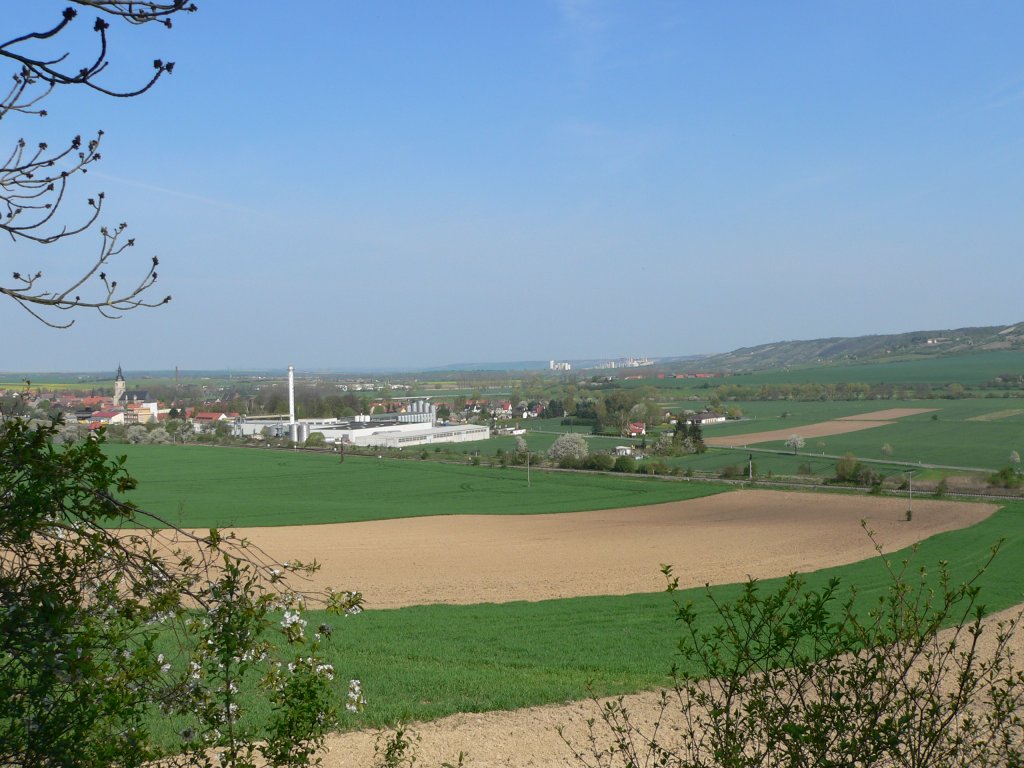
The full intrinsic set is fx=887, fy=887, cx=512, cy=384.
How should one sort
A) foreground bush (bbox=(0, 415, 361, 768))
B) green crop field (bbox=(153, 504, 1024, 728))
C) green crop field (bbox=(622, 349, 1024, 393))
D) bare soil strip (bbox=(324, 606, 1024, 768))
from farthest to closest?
green crop field (bbox=(622, 349, 1024, 393)) < green crop field (bbox=(153, 504, 1024, 728)) < bare soil strip (bbox=(324, 606, 1024, 768)) < foreground bush (bbox=(0, 415, 361, 768))

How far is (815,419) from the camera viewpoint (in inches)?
3474

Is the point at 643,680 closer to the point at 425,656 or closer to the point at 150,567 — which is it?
the point at 425,656

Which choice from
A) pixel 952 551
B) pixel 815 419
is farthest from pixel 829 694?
pixel 815 419

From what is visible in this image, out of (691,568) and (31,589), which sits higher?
(31,589)

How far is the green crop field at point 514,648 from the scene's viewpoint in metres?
12.0

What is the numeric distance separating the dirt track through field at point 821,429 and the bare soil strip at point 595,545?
26.6m

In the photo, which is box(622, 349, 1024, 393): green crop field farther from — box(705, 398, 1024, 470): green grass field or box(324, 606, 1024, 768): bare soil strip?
box(324, 606, 1024, 768): bare soil strip

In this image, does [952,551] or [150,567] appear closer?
[150,567]

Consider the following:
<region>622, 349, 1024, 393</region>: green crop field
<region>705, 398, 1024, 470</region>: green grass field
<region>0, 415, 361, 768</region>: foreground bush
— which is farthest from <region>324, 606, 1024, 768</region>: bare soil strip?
<region>622, 349, 1024, 393</region>: green crop field

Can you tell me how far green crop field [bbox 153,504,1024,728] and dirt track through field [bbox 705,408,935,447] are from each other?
48.2 metres

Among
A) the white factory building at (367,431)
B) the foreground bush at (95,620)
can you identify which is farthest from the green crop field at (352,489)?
the foreground bush at (95,620)

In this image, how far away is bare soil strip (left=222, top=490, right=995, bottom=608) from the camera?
2553cm

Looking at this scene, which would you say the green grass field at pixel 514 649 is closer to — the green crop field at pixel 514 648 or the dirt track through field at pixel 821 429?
the green crop field at pixel 514 648

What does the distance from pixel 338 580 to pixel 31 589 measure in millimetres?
23309
